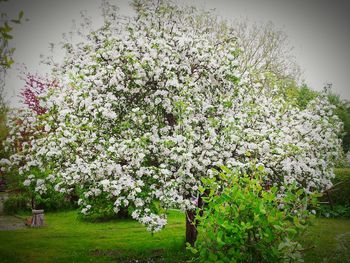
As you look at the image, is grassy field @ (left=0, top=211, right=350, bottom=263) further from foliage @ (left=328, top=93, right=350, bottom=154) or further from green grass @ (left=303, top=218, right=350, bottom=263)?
foliage @ (left=328, top=93, right=350, bottom=154)

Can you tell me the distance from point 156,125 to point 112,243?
252 inches

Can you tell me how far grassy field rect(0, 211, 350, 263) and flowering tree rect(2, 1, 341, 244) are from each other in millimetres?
2414

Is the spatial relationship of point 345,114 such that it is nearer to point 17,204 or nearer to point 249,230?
point 17,204

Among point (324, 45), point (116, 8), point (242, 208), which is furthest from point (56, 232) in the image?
point (324, 45)

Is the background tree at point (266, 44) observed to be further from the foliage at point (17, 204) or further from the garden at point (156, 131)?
the foliage at point (17, 204)

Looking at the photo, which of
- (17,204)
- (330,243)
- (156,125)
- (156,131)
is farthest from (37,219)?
(330,243)

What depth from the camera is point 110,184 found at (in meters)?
9.06

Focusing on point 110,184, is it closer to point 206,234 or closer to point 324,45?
point 206,234

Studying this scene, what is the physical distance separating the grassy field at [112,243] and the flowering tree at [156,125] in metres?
2.41

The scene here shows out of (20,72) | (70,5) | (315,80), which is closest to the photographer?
(70,5)

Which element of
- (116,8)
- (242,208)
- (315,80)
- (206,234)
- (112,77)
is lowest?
(206,234)

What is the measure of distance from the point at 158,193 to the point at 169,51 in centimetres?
418

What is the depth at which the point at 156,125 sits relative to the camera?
10.5 metres

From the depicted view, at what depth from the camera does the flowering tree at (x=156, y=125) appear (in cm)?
923
